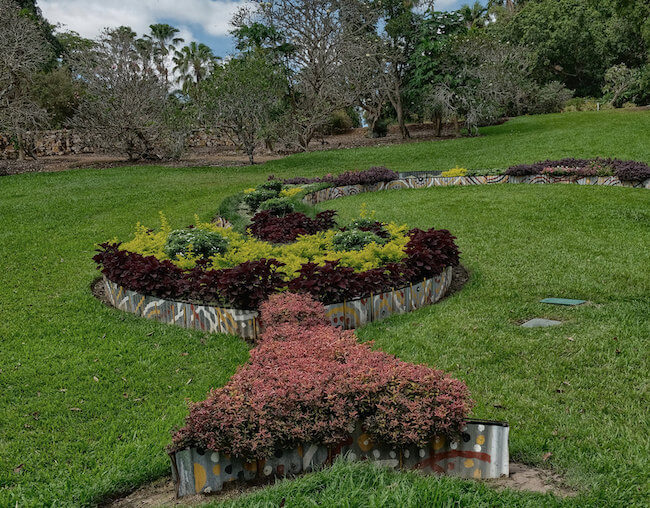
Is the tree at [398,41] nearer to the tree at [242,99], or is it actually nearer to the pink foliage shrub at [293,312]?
the tree at [242,99]

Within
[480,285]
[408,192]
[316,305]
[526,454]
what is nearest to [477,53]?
[408,192]

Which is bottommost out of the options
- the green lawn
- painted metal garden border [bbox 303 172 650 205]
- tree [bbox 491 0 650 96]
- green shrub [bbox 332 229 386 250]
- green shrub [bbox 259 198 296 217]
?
the green lawn

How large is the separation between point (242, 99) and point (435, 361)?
16960 millimetres

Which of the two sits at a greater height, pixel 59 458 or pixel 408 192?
pixel 408 192

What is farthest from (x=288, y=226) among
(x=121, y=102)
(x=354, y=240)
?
(x=121, y=102)

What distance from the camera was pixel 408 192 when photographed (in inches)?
546

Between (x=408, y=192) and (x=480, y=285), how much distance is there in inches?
304

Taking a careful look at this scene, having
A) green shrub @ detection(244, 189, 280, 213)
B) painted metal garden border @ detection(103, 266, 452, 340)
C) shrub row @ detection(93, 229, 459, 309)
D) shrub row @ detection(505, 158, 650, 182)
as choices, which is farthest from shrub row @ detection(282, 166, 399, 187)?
painted metal garden border @ detection(103, 266, 452, 340)

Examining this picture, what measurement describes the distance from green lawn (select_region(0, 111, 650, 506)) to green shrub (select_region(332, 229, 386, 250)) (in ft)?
4.72

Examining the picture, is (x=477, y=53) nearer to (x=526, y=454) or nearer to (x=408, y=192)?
(x=408, y=192)

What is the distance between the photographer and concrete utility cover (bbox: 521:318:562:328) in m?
5.04

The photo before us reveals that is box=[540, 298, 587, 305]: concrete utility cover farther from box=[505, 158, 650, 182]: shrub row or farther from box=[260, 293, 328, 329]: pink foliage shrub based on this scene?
box=[505, 158, 650, 182]: shrub row

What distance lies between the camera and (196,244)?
6922 millimetres

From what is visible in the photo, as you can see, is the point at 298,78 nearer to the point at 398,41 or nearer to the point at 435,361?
the point at 398,41
